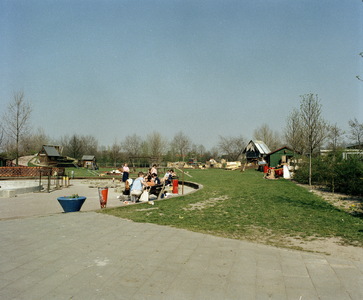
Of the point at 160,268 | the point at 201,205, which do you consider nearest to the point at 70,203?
the point at 201,205

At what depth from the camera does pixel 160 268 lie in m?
4.09

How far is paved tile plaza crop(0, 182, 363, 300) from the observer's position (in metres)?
3.42

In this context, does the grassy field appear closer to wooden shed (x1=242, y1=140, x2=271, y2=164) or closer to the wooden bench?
the wooden bench

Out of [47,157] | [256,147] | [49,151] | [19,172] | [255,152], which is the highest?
[256,147]

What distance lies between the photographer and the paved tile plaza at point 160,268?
11.2ft

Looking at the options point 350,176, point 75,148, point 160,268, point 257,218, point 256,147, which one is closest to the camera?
point 160,268

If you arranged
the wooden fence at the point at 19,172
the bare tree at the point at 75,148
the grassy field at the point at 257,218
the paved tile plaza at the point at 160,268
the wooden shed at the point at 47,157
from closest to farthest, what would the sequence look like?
1. the paved tile plaza at the point at 160,268
2. the grassy field at the point at 257,218
3. the wooden fence at the point at 19,172
4. the wooden shed at the point at 47,157
5. the bare tree at the point at 75,148

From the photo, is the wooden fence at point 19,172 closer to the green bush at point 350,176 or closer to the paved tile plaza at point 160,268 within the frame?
the paved tile plaza at point 160,268

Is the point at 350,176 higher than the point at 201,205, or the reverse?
the point at 350,176

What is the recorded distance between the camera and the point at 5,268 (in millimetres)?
4105

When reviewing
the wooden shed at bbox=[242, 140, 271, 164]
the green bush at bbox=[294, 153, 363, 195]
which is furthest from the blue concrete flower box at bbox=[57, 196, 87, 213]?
the wooden shed at bbox=[242, 140, 271, 164]

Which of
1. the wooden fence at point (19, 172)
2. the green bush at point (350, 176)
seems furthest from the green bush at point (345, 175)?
the wooden fence at point (19, 172)

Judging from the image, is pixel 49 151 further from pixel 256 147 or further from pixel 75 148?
Result: pixel 256 147

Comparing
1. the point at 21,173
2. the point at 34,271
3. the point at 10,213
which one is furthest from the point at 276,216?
the point at 21,173
